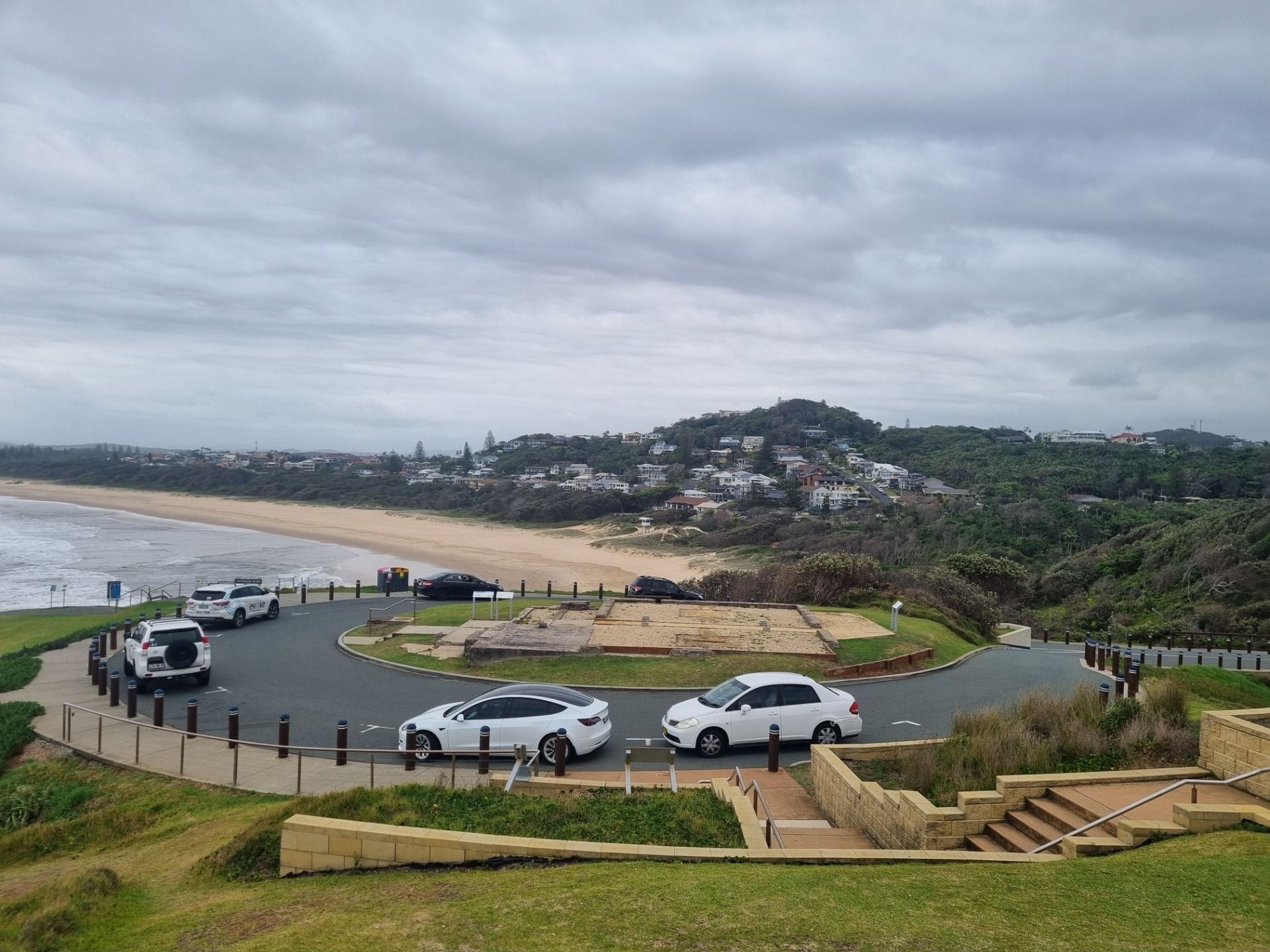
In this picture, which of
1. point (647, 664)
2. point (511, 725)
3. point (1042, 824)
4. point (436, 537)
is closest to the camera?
point (1042, 824)

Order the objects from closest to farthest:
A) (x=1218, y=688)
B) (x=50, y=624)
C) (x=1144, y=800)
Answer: (x=1144, y=800) < (x=1218, y=688) < (x=50, y=624)

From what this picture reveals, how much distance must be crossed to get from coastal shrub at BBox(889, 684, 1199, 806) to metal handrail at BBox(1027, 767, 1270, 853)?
1.49m

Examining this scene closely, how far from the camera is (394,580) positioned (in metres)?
34.8

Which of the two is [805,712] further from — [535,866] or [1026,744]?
[535,866]

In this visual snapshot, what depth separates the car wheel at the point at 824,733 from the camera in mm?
14008

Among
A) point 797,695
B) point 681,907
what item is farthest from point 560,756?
point 681,907

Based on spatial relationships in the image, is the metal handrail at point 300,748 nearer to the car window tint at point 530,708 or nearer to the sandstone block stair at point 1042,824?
the car window tint at point 530,708

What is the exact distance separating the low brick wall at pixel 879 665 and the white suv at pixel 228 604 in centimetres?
1807

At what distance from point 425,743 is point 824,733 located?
6635mm

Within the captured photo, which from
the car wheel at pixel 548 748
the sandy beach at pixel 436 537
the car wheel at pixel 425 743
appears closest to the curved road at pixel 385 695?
the car wheel at pixel 548 748

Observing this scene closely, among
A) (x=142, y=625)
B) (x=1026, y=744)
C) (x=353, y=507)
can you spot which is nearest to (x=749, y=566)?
(x=142, y=625)

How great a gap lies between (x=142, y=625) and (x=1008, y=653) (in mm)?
24210

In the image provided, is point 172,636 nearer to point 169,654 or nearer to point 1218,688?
point 169,654

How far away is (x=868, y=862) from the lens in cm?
760
